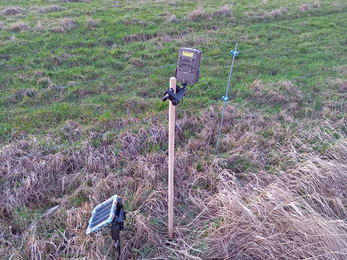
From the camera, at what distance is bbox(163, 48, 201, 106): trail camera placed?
1.69 m

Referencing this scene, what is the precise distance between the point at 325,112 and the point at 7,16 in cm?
941

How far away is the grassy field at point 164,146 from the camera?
2.20 m

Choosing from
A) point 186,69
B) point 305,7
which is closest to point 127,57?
point 186,69

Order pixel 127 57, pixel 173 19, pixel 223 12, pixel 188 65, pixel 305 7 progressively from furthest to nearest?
pixel 305 7
pixel 223 12
pixel 173 19
pixel 127 57
pixel 188 65

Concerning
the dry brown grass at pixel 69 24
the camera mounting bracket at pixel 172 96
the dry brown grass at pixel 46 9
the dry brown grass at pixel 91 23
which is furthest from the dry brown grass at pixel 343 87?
the dry brown grass at pixel 46 9

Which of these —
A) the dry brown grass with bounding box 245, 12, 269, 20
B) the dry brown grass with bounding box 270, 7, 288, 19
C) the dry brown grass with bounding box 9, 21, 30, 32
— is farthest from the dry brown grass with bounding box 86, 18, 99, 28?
the dry brown grass with bounding box 270, 7, 288, 19

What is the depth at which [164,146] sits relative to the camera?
3.10m

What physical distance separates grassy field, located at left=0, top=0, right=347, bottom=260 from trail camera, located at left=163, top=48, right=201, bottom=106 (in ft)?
4.19

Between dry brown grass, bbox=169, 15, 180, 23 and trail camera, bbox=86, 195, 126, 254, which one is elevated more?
dry brown grass, bbox=169, 15, 180, 23

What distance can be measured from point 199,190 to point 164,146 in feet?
2.38

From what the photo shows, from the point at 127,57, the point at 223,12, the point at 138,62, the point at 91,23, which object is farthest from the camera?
the point at 223,12

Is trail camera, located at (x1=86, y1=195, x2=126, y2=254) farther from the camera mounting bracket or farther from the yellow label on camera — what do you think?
the yellow label on camera

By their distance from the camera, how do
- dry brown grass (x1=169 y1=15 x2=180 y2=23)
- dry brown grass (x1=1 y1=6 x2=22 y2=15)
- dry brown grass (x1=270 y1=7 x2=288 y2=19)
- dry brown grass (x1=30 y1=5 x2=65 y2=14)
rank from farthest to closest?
1. dry brown grass (x1=270 y1=7 x2=288 y2=19)
2. dry brown grass (x1=30 y1=5 x2=65 y2=14)
3. dry brown grass (x1=1 y1=6 x2=22 y2=15)
4. dry brown grass (x1=169 y1=15 x2=180 y2=23)

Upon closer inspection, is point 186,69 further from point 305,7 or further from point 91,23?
point 305,7
